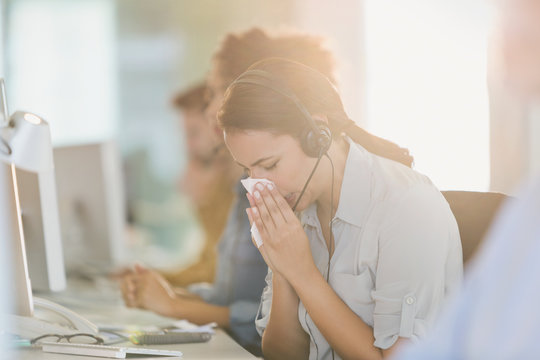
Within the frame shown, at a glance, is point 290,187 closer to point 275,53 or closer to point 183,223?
point 275,53

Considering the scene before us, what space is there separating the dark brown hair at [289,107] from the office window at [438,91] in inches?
2.0

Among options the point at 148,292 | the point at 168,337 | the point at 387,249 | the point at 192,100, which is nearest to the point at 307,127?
the point at 387,249

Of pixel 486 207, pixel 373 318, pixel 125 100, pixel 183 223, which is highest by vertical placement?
pixel 486 207

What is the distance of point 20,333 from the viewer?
1.27 metres

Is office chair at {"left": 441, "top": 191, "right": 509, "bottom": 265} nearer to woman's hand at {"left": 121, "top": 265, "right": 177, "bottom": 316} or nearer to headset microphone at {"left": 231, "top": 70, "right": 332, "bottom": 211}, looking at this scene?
headset microphone at {"left": 231, "top": 70, "right": 332, "bottom": 211}

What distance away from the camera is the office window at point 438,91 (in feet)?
4.32

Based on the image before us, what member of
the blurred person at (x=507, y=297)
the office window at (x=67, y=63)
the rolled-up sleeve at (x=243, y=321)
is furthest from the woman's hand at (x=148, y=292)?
the office window at (x=67, y=63)

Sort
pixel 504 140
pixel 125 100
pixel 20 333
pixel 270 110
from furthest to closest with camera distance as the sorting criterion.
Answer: pixel 125 100, pixel 504 140, pixel 20 333, pixel 270 110

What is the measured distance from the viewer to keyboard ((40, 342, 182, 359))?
3.79ft

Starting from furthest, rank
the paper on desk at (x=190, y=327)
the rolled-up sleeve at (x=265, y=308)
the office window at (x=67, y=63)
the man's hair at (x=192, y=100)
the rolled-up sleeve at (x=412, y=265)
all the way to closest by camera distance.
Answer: the office window at (x=67, y=63) < the man's hair at (x=192, y=100) < the paper on desk at (x=190, y=327) < the rolled-up sleeve at (x=265, y=308) < the rolled-up sleeve at (x=412, y=265)

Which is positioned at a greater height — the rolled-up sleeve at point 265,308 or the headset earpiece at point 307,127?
the headset earpiece at point 307,127

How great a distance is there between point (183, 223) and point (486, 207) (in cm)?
421

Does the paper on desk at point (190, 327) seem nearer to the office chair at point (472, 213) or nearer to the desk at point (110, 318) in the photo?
the desk at point (110, 318)

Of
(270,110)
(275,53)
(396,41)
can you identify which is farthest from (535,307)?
(396,41)
